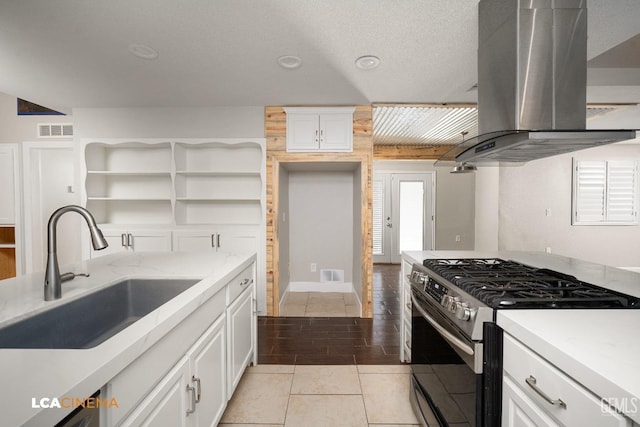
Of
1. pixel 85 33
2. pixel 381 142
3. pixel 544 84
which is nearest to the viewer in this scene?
pixel 544 84

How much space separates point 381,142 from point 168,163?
13.5 ft

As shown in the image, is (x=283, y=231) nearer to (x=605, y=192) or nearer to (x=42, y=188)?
(x=42, y=188)

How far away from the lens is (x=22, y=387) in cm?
61

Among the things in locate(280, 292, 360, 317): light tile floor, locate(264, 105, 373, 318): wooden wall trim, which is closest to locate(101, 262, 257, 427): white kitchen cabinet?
locate(264, 105, 373, 318): wooden wall trim

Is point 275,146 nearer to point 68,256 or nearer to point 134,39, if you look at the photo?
point 134,39

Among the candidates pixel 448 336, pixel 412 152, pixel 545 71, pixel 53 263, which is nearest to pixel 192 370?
pixel 53 263

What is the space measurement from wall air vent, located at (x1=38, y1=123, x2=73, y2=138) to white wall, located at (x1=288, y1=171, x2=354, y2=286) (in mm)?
3093

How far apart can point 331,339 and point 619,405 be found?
8.18ft

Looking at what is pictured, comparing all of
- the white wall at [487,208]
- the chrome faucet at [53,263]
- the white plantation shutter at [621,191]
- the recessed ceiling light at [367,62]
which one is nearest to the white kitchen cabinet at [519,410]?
the chrome faucet at [53,263]

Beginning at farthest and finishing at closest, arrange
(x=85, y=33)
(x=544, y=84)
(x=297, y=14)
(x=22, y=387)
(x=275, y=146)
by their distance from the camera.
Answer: (x=275, y=146) < (x=85, y=33) < (x=297, y=14) < (x=544, y=84) < (x=22, y=387)

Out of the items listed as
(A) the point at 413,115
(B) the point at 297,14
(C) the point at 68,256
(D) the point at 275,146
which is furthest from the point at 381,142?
(C) the point at 68,256

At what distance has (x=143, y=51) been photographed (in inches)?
90.7

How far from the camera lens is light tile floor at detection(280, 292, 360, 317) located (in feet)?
11.8

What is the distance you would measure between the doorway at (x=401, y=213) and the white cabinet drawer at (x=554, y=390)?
19.3 feet
